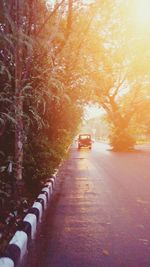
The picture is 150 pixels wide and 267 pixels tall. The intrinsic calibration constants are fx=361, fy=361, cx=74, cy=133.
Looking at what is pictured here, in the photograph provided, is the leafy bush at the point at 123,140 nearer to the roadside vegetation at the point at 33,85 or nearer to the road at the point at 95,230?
the roadside vegetation at the point at 33,85

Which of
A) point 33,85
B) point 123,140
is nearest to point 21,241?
point 33,85

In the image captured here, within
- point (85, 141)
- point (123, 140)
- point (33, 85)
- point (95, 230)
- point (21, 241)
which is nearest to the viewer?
point (21, 241)

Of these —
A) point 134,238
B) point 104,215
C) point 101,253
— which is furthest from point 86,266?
point 104,215

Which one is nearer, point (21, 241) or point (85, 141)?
point (21, 241)

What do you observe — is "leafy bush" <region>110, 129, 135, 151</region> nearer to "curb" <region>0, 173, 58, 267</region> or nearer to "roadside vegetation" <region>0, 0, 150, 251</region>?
"roadside vegetation" <region>0, 0, 150, 251</region>

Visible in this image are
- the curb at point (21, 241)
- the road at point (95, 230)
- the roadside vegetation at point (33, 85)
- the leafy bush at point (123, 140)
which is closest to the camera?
the curb at point (21, 241)

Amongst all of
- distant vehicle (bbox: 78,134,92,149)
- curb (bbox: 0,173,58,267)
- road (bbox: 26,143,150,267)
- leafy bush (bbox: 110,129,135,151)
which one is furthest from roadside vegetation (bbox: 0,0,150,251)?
distant vehicle (bbox: 78,134,92,149)

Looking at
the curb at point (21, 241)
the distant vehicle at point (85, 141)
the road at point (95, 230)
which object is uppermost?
the distant vehicle at point (85, 141)

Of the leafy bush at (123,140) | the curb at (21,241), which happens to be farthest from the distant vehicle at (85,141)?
the curb at (21,241)

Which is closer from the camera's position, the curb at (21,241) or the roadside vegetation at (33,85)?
the curb at (21,241)

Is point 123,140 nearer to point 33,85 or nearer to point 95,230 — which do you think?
point 33,85

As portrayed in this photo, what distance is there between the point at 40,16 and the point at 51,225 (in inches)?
167

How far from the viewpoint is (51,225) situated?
6320 millimetres

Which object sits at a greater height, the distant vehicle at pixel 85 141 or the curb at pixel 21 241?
the distant vehicle at pixel 85 141
